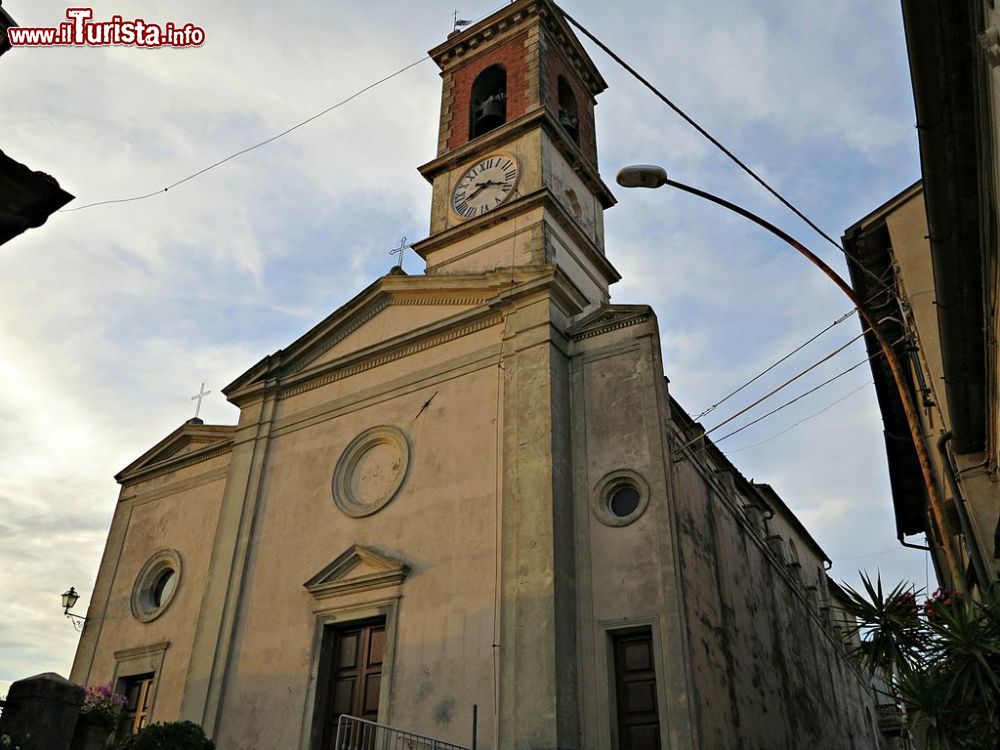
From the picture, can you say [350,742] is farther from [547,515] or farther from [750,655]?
[750,655]

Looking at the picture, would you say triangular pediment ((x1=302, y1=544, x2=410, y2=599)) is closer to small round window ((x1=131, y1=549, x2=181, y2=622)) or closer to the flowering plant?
the flowering plant

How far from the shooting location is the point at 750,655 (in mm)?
14859

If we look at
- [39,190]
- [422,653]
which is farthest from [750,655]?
[39,190]

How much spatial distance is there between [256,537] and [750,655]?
9344 millimetres

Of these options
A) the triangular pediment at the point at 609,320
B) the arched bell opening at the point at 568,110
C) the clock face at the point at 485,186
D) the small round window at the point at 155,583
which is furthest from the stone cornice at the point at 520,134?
the small round window at the point at 155,583

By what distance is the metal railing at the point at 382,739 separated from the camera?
37.2ft

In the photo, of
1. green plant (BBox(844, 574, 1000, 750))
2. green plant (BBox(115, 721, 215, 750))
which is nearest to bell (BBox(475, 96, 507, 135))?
green plant (BBox(115, 721, 215, 750))

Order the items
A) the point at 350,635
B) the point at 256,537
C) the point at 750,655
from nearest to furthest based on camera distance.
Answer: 1. the point at 350,635
2. the point at 750,655
3. the point at 256,537

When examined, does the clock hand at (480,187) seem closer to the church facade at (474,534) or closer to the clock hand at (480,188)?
the clock hand at (480,188)

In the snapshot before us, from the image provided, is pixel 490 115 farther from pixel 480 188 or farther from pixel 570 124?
pixel 480 188

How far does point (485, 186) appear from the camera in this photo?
66.0 ft

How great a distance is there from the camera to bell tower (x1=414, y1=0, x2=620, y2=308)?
18766mm

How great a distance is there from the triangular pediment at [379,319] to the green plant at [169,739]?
781cm

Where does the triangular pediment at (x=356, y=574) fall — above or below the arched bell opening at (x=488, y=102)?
below
